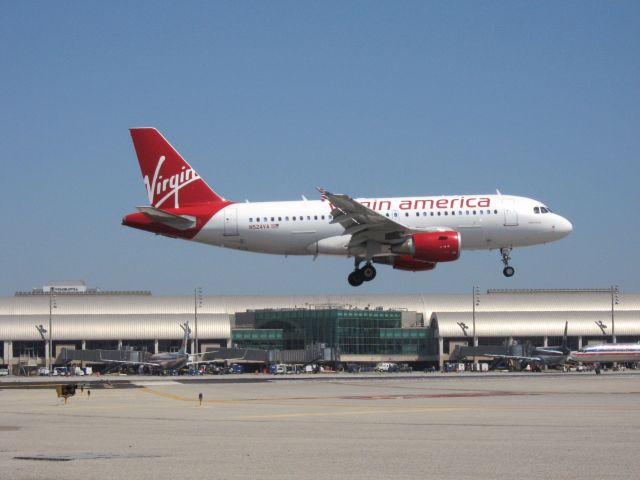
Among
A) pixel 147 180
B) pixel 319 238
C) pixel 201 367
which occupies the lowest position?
pixel 201 367

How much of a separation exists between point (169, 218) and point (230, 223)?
417 cm

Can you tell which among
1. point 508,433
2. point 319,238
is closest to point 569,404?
point 508,433

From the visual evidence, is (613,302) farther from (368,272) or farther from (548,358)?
(368,272)

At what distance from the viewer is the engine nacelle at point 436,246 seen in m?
68.1

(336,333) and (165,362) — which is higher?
(336,333)

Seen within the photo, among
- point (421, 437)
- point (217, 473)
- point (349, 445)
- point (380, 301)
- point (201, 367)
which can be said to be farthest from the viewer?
point (380, 301)

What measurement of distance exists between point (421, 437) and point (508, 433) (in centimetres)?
296

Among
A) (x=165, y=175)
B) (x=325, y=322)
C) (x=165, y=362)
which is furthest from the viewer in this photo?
(x=325, y=322)

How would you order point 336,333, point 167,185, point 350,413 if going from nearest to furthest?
1. point 350,413
2. point 167,185
3. point 336,333

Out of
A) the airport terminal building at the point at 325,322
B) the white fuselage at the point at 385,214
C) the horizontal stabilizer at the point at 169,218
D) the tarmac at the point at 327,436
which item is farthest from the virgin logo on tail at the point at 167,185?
the airport terminal building at the point at 325,322

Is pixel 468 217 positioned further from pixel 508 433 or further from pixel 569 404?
pixel 508 433

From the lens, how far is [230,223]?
72062 millimetres

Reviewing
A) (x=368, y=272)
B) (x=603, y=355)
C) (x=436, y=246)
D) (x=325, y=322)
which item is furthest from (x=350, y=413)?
(x=325, y=322)

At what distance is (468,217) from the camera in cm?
7069
